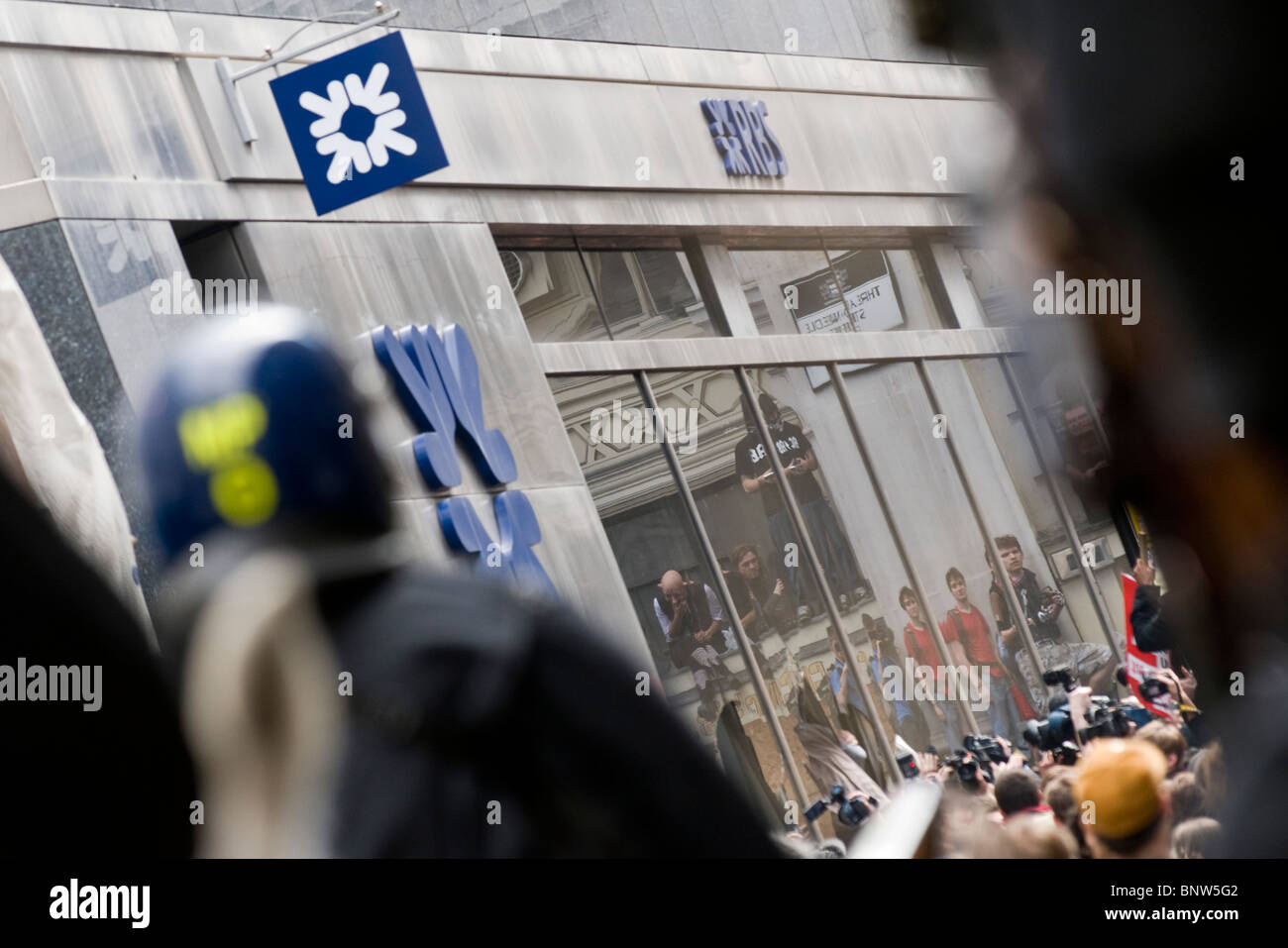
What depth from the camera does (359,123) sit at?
28.8 ft

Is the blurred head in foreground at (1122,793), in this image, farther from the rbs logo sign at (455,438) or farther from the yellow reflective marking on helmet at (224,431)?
the rbs logo sign at (455,438)

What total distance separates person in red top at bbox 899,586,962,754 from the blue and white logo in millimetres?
6716

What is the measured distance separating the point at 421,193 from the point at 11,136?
304 centimetres

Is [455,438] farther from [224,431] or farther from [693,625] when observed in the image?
[224,431]

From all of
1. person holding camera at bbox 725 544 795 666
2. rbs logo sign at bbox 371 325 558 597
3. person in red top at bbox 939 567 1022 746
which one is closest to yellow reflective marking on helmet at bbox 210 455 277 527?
rbs logo sign at bbox 371 325 558 597

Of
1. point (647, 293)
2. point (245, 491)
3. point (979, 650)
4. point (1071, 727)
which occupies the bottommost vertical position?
point (979, 650)

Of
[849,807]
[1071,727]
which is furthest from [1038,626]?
[1071,727]

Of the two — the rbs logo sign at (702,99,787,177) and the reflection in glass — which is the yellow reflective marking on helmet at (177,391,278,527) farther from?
the rbs logo sign at (702,99,787,177)

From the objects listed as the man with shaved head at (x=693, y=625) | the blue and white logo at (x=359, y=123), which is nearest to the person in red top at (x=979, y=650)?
the man with shaved head at (x=693, y=625)

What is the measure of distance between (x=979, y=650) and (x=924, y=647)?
0.79 metres

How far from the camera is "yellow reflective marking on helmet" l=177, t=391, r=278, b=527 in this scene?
1268 millimetres

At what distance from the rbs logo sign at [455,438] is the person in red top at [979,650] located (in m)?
5.29
